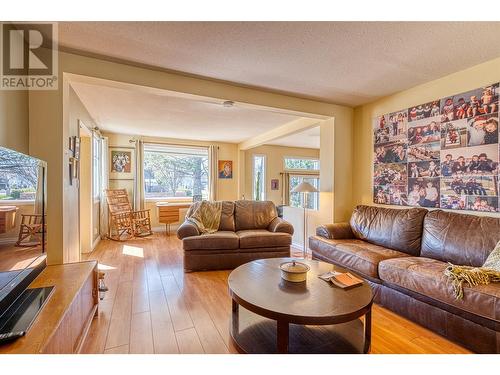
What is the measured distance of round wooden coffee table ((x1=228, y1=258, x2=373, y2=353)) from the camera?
1.34 m

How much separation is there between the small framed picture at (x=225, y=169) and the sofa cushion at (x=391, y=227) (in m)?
3.87

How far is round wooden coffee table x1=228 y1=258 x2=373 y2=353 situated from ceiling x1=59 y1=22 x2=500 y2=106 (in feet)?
6.06

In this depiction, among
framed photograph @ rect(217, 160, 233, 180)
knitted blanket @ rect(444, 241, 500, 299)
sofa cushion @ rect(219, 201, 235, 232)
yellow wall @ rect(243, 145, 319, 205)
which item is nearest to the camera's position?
knitted blanket @ rect(444, 241, 500, 299)

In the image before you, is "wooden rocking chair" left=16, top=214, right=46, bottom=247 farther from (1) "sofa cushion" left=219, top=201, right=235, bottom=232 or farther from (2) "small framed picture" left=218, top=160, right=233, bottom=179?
(2) "small framed picture" left=218, top=160, right=233, bottom=179

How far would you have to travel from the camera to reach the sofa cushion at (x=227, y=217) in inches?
147

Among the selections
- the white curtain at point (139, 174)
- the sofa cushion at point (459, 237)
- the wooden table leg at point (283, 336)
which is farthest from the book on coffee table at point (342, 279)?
the white curtain at point (139, 174)

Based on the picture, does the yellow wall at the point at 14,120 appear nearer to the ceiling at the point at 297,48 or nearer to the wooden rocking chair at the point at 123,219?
the ceiling at the point at 297,48

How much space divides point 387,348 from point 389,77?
254 centimetres

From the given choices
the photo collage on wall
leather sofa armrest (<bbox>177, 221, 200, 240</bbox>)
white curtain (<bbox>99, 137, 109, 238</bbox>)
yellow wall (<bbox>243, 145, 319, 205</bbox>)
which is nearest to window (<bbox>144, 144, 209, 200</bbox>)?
white curtain (<bbox>99, 137, 109, 238</bbox>)

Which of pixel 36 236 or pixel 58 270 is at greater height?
pixel 36 236

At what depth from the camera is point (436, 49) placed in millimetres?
2045

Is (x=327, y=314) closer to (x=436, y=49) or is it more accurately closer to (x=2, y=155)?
(x=2, y=155)

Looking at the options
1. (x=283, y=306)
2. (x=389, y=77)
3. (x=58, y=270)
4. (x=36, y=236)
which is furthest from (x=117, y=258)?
(x=389, y=77)
